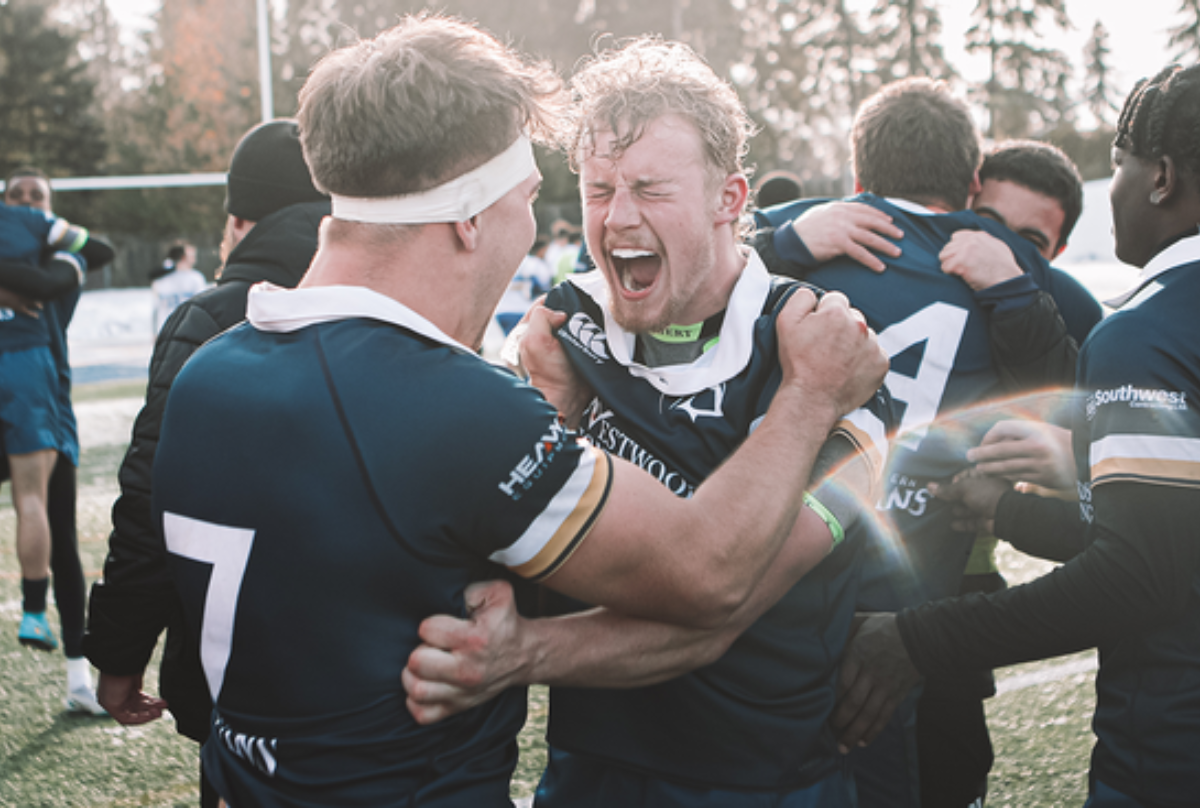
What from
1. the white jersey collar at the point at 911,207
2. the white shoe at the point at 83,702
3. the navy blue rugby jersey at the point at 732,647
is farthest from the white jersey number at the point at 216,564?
the white shoe at the point at 83,702

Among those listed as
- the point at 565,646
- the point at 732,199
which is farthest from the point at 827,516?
the point at 732,199

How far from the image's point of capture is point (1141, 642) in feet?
6.52

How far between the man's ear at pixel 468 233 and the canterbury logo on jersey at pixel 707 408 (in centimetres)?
53

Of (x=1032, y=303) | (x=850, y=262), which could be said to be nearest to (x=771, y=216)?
(x=850, y=262)

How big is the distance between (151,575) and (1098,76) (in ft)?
218

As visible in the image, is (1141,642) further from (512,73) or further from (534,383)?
(512,73)

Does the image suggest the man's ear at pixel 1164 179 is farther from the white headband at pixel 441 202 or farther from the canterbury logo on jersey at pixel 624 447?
the white headband at pixel 441 202

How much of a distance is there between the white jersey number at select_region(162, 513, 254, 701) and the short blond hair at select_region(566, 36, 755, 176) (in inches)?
41.2

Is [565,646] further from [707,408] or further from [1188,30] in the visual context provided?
[1188,30]

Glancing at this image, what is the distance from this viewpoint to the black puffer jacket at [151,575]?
255 centimetres

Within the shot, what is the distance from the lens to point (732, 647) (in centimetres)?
192

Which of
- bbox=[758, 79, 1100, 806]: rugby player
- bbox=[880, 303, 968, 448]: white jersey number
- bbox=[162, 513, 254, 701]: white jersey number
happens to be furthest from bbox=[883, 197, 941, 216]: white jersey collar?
bbox=[162, 513, 254, 701]: white jersey number

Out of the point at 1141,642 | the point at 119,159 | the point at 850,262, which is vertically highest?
the point at 850,262

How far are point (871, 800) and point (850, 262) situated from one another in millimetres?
1413
